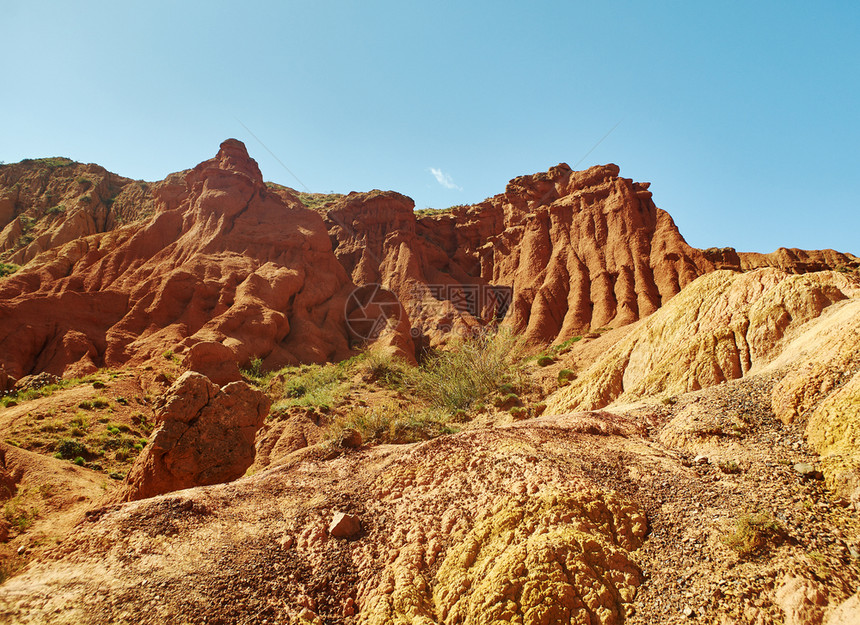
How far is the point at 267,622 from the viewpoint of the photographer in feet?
15.6

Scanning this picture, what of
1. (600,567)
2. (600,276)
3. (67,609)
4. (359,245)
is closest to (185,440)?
(67,609)

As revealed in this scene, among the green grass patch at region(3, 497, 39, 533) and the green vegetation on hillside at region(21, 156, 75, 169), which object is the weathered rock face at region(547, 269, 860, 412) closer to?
the green grass patch at region(3, 497, 39, 533)

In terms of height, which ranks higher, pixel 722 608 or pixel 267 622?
pixel 722 608

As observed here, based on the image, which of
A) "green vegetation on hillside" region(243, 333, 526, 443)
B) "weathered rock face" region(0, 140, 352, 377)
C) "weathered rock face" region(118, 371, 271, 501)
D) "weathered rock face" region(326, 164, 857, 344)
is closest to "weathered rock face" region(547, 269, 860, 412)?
"green vegetation on hillside" region(243, 333, 526, 443)

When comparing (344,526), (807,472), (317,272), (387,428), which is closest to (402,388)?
(387,428)

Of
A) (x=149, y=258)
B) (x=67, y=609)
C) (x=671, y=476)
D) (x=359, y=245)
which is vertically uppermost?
(x=359, y=245)

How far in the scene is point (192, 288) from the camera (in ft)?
102

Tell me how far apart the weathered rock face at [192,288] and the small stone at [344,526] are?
22933 millimetres

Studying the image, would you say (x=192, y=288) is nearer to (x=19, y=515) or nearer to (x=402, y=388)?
(x=402, y=388)

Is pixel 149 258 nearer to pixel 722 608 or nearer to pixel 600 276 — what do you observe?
pixel 600 276

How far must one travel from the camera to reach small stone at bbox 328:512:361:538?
604cm

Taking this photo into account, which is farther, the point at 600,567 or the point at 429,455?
the point at 429,455

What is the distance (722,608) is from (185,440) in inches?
409

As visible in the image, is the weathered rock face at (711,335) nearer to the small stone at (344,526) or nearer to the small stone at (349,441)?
the small stone at (349,441)
